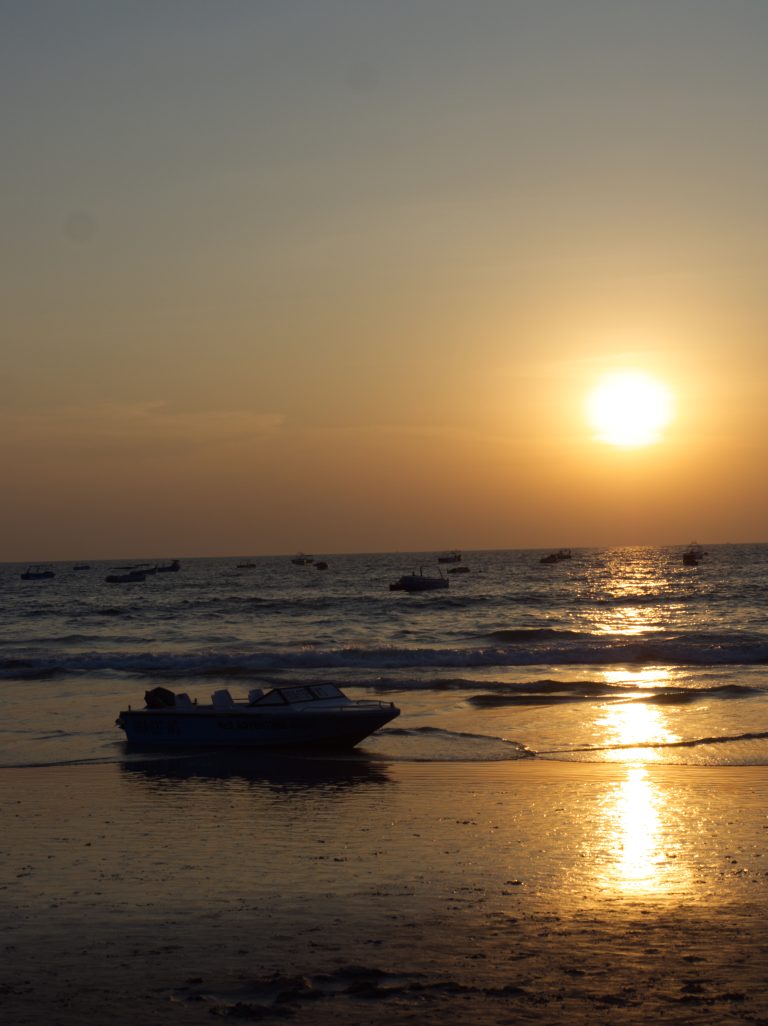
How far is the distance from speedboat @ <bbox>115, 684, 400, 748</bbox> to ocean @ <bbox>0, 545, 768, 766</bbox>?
28.0 inches

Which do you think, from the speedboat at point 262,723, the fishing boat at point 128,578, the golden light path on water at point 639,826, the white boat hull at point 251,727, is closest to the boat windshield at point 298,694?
the speedboat at point 262,723

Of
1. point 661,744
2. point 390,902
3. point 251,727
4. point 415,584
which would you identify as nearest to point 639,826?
point 390,902

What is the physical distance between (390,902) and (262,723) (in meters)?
14.5

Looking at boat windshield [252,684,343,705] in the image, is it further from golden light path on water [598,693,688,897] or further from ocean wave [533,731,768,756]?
golden light path on water [598,693,688,897]

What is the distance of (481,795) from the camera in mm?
19000

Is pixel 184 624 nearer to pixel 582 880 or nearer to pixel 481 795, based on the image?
pixel 481 795

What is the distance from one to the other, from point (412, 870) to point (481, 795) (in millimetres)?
5492

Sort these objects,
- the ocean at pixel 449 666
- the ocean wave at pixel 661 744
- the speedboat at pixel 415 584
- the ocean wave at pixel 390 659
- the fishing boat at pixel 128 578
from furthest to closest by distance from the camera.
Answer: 1. the fishing boat at pixel 128 578
2. the speedboat at pixel 415 584
3. the ocean wave at pixel 390 659
4. the ocean at pixel 449 666
5. the ocean wave at pixel 661 744

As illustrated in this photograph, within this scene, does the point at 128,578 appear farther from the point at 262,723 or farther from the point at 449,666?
the point at 262,723

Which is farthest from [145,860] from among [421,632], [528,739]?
[421,632]

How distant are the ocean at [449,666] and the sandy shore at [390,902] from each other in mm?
5252

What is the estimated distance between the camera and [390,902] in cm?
1213

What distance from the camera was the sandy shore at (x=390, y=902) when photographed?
9.05m

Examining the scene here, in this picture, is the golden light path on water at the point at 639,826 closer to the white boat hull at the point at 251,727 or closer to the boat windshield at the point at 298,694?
the white boat hull at the point at 251,727
